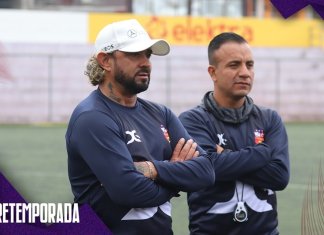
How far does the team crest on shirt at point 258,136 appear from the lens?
477 cm

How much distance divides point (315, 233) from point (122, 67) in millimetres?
1108

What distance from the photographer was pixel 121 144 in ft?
12.5

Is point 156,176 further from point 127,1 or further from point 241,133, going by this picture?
point 127,1

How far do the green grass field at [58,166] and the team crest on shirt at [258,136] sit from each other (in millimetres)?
806

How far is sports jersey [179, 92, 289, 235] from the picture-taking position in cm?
465

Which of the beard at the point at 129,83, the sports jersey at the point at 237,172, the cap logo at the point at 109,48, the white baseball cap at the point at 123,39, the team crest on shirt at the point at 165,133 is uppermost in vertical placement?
the white baseball cap at the point at 123,39

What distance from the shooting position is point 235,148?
4.74 metres

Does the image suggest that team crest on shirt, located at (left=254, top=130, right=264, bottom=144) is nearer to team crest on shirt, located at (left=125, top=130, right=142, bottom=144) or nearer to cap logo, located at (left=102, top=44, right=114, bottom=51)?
team crest on shirt, located at (left=125, top=130, right=142, bottom=144)

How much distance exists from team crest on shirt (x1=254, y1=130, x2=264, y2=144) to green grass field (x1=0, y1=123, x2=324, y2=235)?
2.64 ft

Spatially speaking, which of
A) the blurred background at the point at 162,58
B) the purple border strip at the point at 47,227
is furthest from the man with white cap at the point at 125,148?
the blurred background at the point at 162,58

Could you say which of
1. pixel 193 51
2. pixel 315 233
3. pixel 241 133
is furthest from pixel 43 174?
pixel 193 51

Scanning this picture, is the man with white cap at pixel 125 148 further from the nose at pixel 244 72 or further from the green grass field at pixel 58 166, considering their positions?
the nose at pixel 244 72

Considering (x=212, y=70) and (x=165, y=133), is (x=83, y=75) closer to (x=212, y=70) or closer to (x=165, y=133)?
(x=212, y=70)

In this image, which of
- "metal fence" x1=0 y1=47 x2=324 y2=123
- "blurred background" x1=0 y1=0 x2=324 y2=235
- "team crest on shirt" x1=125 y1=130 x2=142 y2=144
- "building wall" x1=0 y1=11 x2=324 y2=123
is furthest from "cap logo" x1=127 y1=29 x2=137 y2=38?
"metal fence" x1=0 y1=47 x2=324 y2=123
